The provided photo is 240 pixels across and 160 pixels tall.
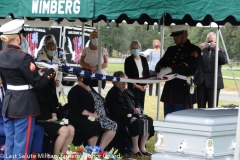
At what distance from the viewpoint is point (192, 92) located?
292 inches

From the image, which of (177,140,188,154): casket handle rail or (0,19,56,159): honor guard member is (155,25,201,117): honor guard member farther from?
(177,140,188,154): casket handle rail

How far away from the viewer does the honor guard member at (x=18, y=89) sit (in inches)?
220

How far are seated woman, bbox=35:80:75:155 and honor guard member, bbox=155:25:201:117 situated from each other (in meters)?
1.51

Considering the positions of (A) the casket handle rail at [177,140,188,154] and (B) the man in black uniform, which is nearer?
(A) the casket handle rail at [177,140,188,154]

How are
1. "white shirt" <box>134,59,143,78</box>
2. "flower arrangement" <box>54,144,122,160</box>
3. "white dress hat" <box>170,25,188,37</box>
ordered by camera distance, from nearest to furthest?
"flower arrangement" <box>54,144,122,160</box>, "white dress hat" <box>170,25,188,37</box>, "white shirt" <box>134,59,143,78</box>

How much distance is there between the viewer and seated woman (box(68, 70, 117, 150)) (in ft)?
22.7

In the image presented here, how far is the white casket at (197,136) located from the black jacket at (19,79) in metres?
1.41

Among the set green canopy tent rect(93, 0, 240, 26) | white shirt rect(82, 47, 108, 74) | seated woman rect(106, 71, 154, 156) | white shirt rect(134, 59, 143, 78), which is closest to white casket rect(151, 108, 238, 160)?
green canopy tent rect(93, 0, 240, 26)

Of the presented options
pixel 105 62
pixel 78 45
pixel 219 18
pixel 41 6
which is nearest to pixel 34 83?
pixel 41 6

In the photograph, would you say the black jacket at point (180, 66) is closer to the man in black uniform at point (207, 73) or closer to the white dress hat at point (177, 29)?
the white dress hat at point (177, 29)

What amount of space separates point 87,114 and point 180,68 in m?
1.35

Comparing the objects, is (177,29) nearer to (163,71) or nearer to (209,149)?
(163,71)

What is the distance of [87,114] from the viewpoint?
22.9 ft

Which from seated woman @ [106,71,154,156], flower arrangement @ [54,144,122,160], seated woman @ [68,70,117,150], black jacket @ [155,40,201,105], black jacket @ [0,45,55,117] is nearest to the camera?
flower arrangement @ [54,144,122,160]
